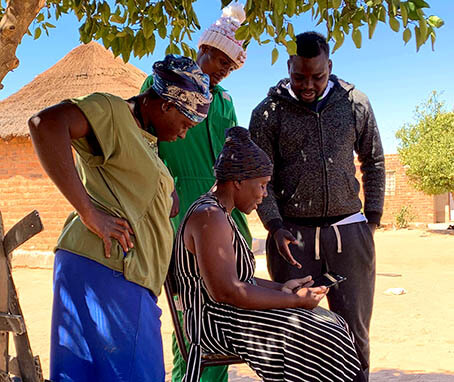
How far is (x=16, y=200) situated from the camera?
11656mm

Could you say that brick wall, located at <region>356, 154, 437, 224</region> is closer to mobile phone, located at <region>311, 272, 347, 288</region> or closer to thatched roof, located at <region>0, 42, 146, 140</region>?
thatched roof, located at <region>0, 42, 146, 140</region>

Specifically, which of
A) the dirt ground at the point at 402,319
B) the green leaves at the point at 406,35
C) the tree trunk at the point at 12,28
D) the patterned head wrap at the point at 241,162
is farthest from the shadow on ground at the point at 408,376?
the tree trunk at the point at 12,28

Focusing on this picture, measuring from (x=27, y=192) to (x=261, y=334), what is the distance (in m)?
10.2

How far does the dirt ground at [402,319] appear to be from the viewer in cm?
455

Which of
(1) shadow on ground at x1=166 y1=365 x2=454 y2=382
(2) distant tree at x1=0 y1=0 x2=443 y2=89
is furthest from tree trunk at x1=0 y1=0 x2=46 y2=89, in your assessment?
(1) shadow on ground at x1=166 y1=365 x2=454 y2=382

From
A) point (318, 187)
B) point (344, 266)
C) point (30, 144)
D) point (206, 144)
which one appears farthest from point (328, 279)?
point (30, 144)

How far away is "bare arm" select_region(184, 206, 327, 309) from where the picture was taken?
2.31 metres

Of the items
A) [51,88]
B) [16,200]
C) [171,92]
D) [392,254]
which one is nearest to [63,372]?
[171,92]

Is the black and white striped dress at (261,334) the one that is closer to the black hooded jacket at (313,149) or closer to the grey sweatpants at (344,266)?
the grey sweatpants at (344,266)

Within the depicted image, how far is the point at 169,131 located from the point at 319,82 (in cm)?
116

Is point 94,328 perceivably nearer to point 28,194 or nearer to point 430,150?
point 28,194

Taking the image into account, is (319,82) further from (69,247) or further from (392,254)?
(392,254)

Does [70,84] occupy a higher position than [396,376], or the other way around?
[70,84]

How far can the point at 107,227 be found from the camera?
181cm
